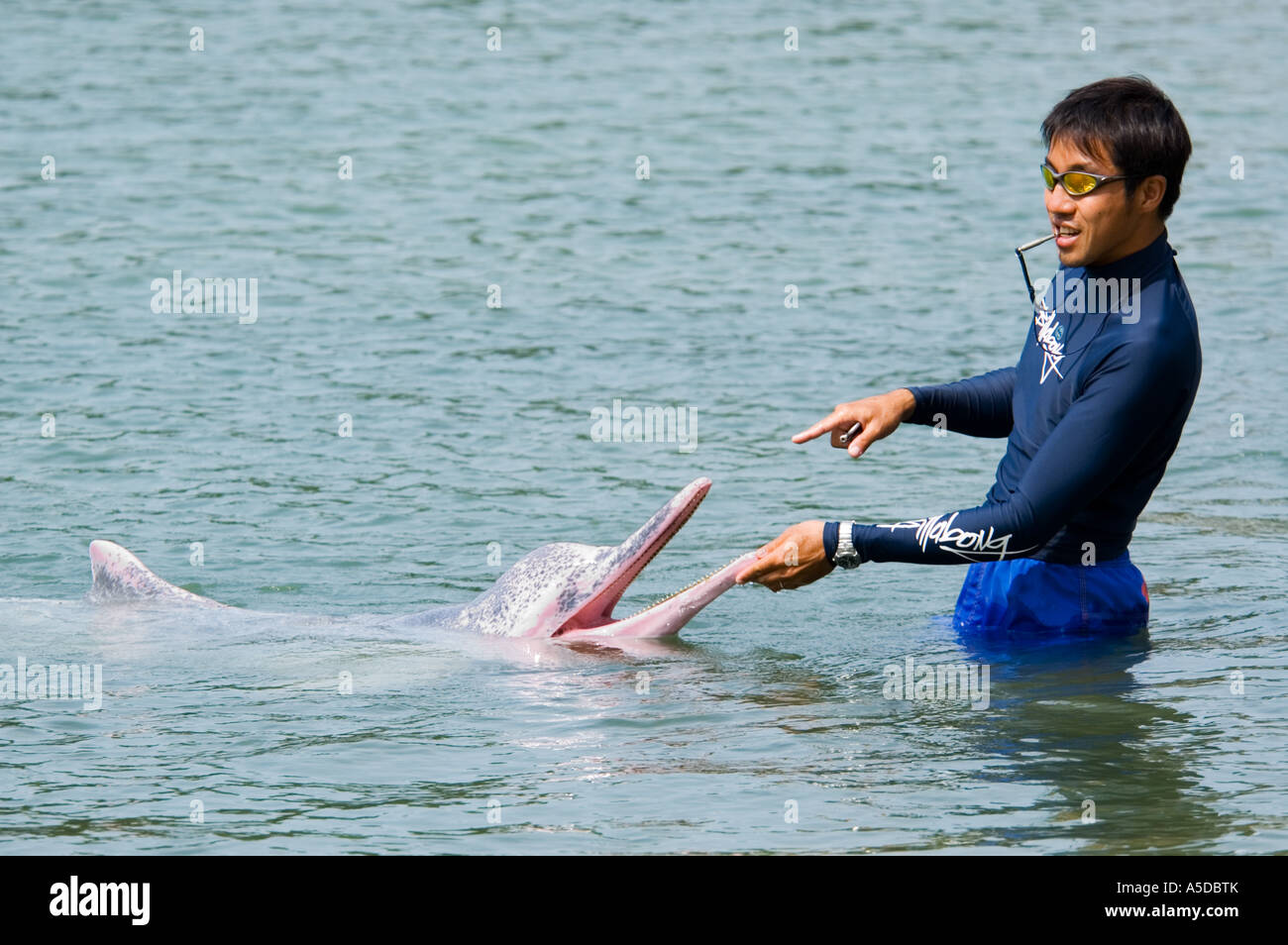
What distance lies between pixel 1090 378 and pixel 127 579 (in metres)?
4.14

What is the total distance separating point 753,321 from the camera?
13227 mm

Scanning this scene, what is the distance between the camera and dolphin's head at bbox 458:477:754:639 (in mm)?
6906

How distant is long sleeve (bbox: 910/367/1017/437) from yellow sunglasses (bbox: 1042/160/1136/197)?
0.89 m

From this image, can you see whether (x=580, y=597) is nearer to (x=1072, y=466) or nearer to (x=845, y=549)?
(x=845, y=549)

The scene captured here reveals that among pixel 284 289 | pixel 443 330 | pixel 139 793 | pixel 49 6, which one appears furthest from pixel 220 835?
pixel 49 6

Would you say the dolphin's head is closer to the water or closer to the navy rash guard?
the water

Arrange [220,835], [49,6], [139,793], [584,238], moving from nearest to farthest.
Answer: [220,835]
[139,793]
[584,238]
[49,6]

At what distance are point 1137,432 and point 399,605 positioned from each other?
3.76 meters

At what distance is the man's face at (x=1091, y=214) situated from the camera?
18.4 feet

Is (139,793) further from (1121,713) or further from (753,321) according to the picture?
(753,321)
